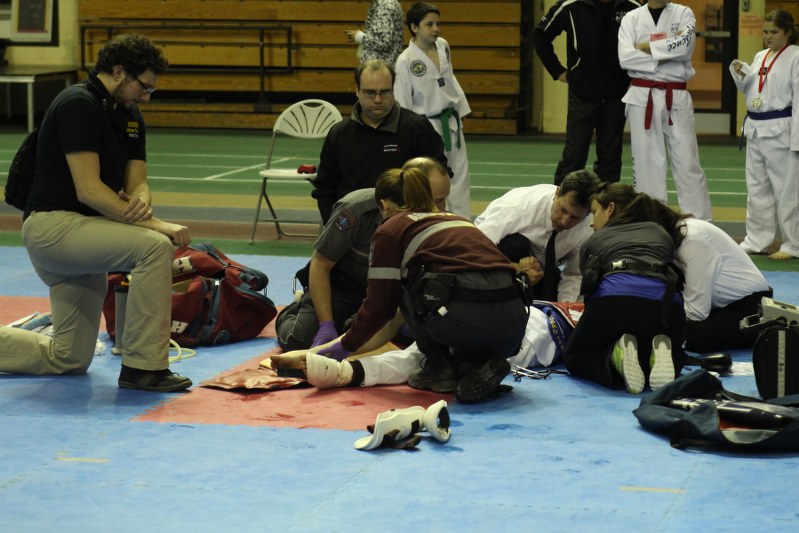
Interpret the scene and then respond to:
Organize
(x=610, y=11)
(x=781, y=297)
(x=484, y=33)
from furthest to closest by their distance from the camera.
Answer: (x=484, y=33)
(x=610, y=11)
(x=781, y=297)

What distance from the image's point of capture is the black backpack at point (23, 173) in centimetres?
551

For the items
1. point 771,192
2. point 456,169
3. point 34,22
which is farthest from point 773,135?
point 34,22

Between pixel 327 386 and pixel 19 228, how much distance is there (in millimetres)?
5801

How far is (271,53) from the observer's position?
1995 centimetres

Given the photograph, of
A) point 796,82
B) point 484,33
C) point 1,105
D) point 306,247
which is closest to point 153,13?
point 1,105

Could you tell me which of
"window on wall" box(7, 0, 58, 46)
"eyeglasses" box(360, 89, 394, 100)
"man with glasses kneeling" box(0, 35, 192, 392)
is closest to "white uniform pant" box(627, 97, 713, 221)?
"eyeglasses" box(360, 89, 394, 100)

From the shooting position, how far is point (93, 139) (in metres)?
5.32

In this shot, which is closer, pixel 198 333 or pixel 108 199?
pixel 108 199

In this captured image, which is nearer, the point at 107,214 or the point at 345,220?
the point at 107,214

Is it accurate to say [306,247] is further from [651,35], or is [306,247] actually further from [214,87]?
[214,87]

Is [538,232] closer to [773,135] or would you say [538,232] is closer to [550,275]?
[550,275]

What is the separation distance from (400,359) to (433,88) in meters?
4.31

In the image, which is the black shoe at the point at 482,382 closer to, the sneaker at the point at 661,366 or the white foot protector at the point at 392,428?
the white foot protector at the point at 392,428

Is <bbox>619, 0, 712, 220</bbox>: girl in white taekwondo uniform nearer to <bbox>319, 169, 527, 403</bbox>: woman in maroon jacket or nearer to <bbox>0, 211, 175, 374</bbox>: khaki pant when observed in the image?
<bbox>319, 169, 527, 403</bbox>: woman in maroon jacket
